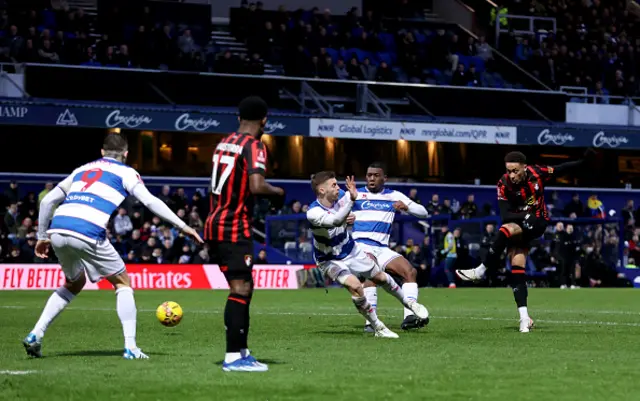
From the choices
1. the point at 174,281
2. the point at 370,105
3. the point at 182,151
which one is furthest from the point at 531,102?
the point at 174,281

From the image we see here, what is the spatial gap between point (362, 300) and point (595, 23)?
38.7m

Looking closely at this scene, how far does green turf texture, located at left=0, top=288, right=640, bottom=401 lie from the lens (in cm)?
863

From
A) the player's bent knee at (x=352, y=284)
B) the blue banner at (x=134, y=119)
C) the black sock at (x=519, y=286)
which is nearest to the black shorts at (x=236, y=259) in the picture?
the player's bent knee at (x=352, y=284)

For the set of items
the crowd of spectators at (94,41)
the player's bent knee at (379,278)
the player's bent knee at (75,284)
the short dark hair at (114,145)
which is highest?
the crowd of spectators at (94,41)

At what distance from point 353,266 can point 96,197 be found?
15.5 ft

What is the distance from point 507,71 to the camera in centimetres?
4544

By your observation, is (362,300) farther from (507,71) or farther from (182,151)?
(507,71)

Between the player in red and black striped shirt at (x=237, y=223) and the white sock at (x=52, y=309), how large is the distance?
1.87 metres

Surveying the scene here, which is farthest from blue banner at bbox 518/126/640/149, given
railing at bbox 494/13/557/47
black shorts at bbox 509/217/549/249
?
black shorts at bbox 509/217/549/249

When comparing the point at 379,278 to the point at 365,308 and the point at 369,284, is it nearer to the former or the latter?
the point at 369,284

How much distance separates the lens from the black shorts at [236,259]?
399 inches

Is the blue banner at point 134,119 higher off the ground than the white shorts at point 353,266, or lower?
higher

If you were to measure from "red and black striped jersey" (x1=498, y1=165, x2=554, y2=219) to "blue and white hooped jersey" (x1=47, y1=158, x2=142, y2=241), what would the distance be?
22.2 ft

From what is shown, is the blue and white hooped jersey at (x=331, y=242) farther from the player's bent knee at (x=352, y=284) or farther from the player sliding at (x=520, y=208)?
the player sliding at (x=520, y=208)
